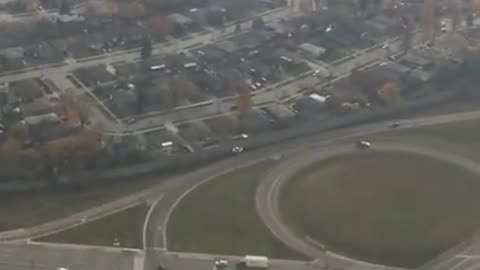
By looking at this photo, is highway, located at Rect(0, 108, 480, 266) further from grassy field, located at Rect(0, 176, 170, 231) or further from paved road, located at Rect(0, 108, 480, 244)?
grassy field, located at Rect(0, 176, 170, 231)

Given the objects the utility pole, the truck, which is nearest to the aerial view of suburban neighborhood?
the truck

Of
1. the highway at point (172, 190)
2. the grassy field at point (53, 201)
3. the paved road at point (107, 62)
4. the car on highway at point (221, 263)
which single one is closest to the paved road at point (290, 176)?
the highway at point (172, 190)

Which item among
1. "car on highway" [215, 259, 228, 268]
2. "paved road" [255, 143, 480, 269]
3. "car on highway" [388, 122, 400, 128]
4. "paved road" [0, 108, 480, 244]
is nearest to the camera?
"car on highway" [215, 259, 228, 268]

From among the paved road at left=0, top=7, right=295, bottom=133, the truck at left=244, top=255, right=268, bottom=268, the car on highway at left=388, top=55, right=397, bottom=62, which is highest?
the paved road at left=0, top=7, right=295, bottom=133

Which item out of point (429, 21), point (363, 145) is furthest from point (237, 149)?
point (429, 21)

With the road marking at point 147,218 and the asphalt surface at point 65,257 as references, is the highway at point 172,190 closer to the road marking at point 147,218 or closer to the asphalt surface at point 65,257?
the road marking at point 147,218

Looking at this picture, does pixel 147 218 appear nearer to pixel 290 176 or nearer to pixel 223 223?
pixel 223 223
